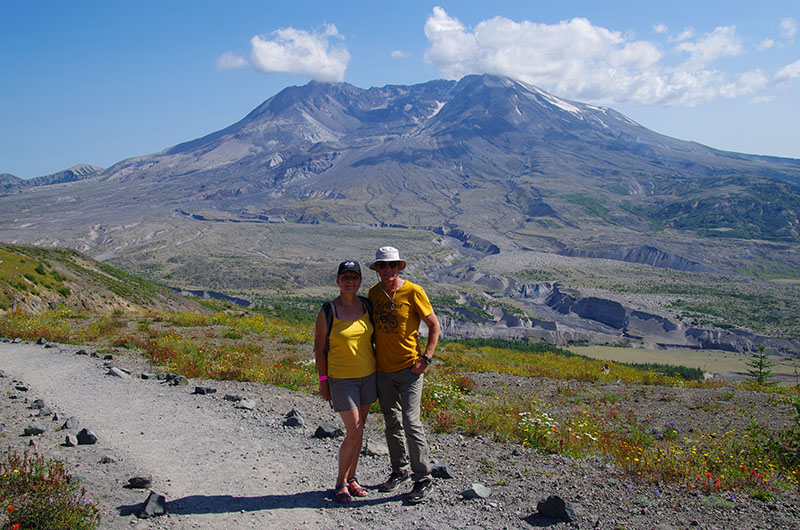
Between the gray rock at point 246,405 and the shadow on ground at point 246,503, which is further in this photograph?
the gray rock at point 246,405

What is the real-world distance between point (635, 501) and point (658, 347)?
53.7m

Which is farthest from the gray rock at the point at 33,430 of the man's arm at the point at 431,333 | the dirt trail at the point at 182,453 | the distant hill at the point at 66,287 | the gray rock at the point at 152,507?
the distant hill at the point at 66,287

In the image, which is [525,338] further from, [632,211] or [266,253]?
[632,211]

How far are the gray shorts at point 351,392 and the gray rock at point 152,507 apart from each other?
1507 mm

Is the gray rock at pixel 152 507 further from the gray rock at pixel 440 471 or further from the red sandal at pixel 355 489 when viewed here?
the gray rock at pixel 440 471

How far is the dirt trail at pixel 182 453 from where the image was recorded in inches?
162

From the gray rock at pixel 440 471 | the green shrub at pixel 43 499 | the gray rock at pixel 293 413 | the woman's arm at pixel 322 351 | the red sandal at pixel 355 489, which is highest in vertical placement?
the woman's arm at pixel 322 351

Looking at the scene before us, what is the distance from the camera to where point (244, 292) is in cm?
6556

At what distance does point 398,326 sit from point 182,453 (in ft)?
8.88

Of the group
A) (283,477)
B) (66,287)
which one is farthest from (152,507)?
A: (66,287)

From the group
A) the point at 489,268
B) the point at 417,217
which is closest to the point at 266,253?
the point at 489,268

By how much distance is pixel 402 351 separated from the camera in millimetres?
4484

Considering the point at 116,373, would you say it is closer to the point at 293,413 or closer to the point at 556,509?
the point at 293,413

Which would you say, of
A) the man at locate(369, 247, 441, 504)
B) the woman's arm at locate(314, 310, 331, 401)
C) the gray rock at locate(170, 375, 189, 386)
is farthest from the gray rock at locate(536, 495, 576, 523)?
the gray rock at locate(170, 375, 189, 386)
